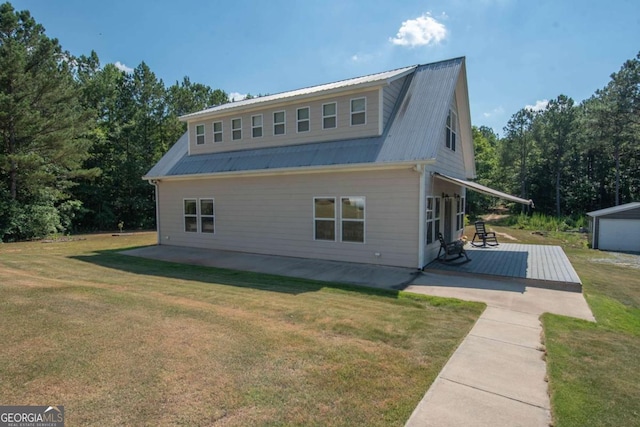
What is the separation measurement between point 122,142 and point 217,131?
17421 mm

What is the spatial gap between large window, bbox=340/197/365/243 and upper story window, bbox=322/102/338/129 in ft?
9.05

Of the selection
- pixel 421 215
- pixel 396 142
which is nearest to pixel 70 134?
pixel 396 142

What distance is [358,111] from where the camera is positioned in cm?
1098

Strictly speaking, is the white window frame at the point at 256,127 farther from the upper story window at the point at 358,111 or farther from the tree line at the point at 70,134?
the tree line at the point at 70,134

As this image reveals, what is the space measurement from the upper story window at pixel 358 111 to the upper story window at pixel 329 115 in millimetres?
623

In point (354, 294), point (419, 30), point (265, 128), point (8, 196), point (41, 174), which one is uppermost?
point (419, 30)

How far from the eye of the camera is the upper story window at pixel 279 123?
12.5 meters

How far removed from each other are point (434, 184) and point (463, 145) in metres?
5.09

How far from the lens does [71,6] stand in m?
13.5

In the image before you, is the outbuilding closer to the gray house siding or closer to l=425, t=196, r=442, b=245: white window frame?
l=425, t=196, r=442, b=245: white window frame

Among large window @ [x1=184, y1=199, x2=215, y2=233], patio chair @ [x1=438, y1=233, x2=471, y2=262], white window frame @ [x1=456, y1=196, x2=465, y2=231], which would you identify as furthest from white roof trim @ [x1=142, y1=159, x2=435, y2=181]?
white window frame @ [x1=456, y1=196, x2=465, y2=231]

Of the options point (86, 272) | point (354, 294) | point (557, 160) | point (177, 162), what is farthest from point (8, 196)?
point (557, 160)

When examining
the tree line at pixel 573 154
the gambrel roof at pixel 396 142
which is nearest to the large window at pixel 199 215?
the gambrel roof at pixel 396 142

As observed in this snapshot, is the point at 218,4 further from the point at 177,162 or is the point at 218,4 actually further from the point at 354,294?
the point at 354,294
